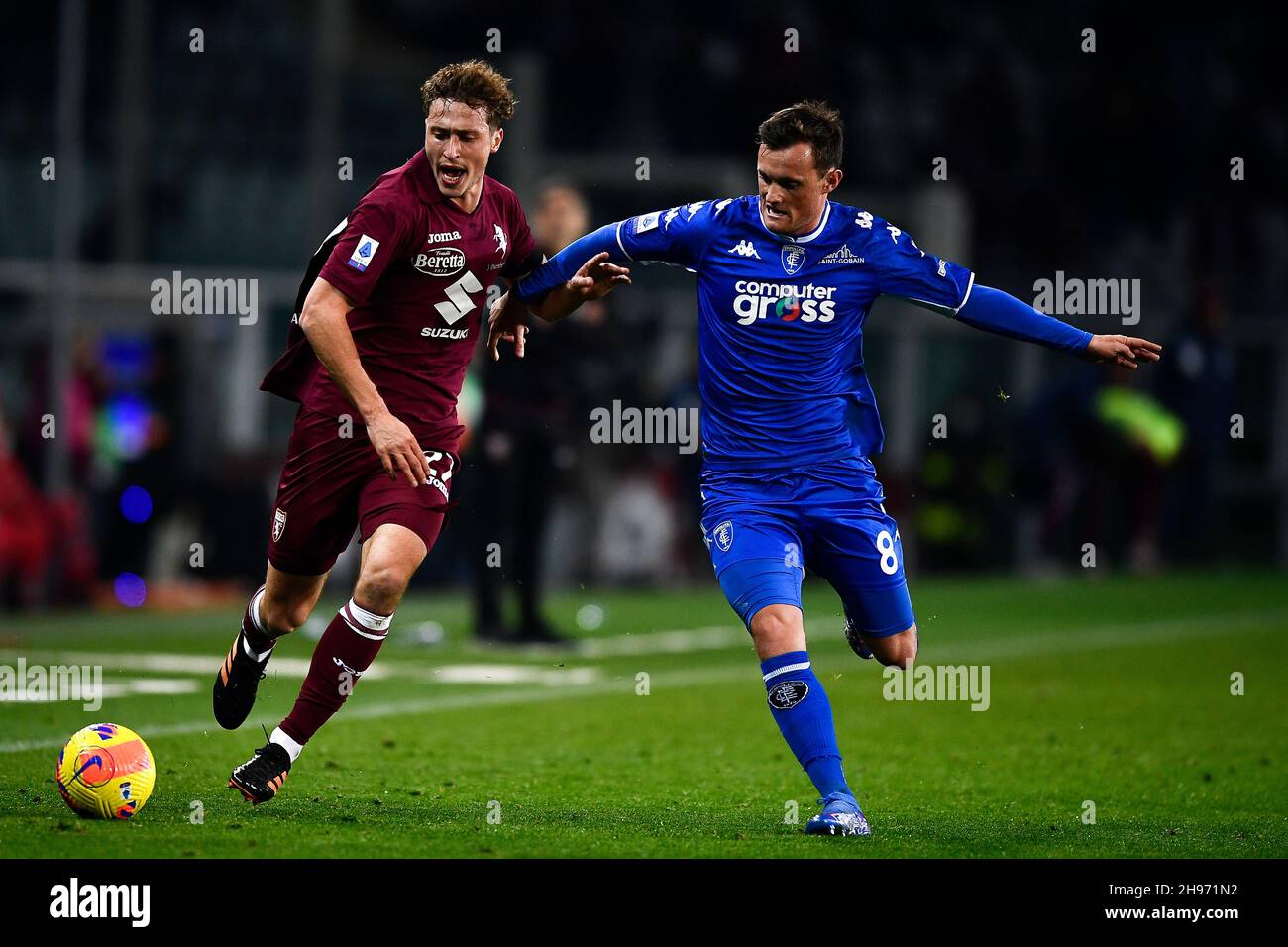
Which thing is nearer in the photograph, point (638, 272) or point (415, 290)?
point (415, 290)

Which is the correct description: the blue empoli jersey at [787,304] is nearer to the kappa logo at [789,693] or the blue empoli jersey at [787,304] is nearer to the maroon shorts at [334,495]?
the kappa logo at [789,693]

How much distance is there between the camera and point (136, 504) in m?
14.7

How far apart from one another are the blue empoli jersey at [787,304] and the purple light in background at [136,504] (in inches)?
342

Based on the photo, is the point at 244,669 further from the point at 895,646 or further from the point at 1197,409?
the point at 1197,409

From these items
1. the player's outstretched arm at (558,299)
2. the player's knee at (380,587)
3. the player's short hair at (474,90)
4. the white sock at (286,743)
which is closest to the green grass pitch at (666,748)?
the white sock at (286,743)

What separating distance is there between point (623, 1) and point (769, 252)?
16995 millimetres

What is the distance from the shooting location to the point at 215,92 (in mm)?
20375

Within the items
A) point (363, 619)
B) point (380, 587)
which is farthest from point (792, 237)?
point (363, 619)

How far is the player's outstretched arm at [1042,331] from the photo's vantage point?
6637 mm

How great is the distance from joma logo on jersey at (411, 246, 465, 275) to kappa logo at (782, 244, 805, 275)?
3.47ft

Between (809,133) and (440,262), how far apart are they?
1.27 metres
